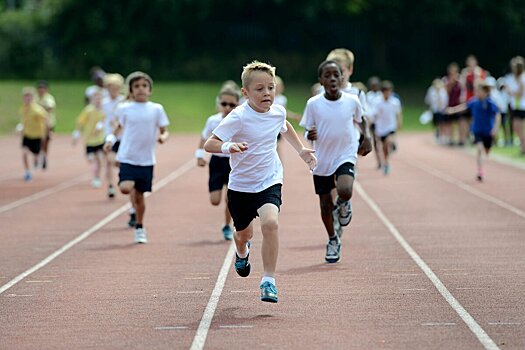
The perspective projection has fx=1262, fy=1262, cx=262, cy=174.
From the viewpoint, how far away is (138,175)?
13641 millimetres

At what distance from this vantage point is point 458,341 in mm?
7781

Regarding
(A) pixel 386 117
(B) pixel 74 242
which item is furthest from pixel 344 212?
(A) pixel 386 117

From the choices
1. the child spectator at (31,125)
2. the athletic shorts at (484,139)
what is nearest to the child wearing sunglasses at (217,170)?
the athletic shorts at (484,139)

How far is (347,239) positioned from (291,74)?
47.3m

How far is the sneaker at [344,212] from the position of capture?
11.7 metres

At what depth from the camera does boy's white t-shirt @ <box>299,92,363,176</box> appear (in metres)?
11.5

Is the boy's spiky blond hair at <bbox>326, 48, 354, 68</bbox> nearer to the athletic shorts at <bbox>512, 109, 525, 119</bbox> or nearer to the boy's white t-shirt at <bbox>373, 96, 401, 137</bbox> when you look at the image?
the boy's white t-shirt at <bbox>373, 96, 401, 137</bbox>

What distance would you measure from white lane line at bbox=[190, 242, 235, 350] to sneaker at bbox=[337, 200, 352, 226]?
3.67 ft

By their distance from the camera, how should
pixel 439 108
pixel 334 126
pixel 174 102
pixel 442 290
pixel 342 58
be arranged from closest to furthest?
1. pixel 442 290
2. pixel 334 126
3. pixel 342 58
4. pixel 439 108
5. pixel 174 102

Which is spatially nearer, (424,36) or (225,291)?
(225,291)

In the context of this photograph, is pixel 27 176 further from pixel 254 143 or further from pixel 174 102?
pixel 174 102

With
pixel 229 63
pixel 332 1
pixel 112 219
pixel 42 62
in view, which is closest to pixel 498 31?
pixel 332 1

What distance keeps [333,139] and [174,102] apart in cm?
3717

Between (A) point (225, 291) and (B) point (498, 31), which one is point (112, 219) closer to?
(A) point (225, 291)
